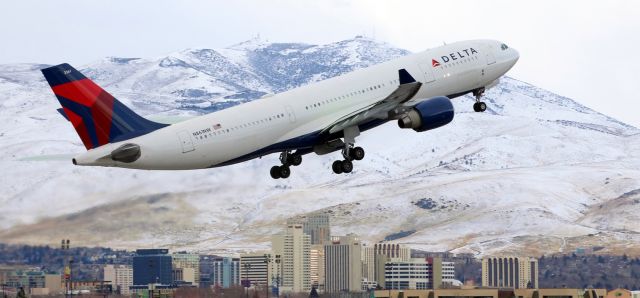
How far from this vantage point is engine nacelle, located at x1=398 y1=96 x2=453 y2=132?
83812mm

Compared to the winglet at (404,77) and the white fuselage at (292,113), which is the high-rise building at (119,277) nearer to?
the white fuselage at (292,113)

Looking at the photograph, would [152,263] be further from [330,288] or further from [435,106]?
[435,106]

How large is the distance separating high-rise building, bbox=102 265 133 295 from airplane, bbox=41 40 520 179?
87.8 meters

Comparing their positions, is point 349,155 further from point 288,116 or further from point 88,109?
point 88,109

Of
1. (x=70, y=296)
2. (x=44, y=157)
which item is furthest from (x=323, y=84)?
(x=70, y=296)

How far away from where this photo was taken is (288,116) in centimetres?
8206

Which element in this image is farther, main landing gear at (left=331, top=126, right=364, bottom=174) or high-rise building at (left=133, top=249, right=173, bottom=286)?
Answer: high-rise building at (left=133, top=249, right=173, bottom=286)

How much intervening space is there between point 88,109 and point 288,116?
36.5ft

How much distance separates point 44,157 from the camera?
77.4m

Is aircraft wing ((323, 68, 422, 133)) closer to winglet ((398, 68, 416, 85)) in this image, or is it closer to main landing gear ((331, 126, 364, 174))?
winglet ((398, 68, 416, 85))

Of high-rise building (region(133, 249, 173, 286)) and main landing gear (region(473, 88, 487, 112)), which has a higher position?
main landing gear (region(473, 88, 487, 112))

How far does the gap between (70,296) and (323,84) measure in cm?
6929

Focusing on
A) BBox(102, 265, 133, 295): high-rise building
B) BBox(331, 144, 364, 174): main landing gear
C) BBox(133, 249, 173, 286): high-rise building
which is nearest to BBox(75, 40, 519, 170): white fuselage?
BBox(331, 144, 364, 174): main landing gear

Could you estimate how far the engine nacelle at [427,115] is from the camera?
275ft
